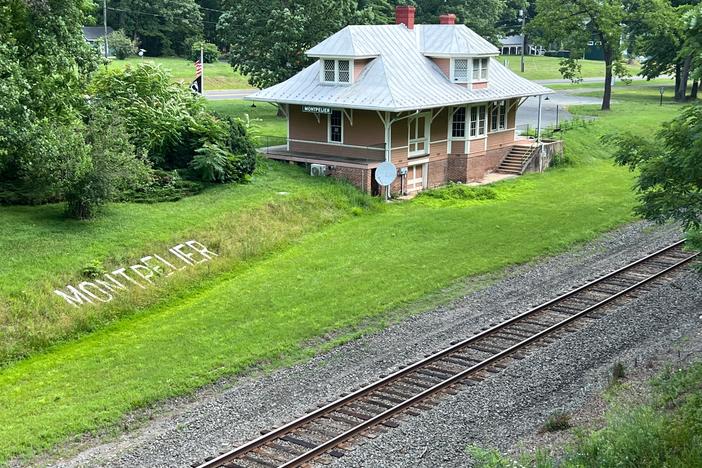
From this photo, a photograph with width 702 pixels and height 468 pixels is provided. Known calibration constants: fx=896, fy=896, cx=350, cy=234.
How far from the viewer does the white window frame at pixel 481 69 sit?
125 ft

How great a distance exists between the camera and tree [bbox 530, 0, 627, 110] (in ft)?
183

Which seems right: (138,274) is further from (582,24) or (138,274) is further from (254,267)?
(582,24)

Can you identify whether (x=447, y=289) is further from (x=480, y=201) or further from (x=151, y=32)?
(x=151, y=32)

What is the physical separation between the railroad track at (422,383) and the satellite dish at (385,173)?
10483 mm

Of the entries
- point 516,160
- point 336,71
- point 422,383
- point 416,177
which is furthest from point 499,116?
point 422,383

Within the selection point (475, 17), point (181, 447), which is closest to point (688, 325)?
point (181, 447)

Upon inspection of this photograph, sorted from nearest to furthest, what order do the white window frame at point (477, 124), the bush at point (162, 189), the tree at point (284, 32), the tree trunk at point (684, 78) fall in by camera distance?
the bush at point (162, 189) → the white window frame at point (477, 124) → the tree at point (284, 32) → the tree trunk at point (684, 78)

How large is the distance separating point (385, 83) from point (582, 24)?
27.6m

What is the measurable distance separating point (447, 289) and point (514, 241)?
222 inches

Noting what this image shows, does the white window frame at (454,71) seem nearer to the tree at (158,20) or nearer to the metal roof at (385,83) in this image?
the metal roof at (385,83)

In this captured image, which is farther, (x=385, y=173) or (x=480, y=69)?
(x=480, y=69)

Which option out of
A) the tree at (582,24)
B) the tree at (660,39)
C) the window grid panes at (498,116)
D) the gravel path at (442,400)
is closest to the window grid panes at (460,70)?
the window grid panes at (498,116)

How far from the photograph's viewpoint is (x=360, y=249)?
2734cm

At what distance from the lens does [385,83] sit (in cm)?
3484
